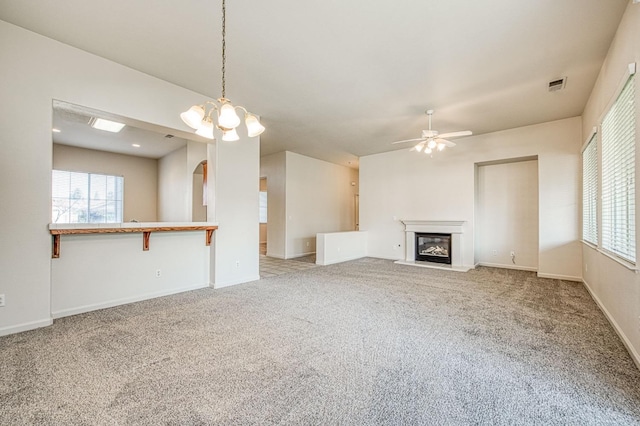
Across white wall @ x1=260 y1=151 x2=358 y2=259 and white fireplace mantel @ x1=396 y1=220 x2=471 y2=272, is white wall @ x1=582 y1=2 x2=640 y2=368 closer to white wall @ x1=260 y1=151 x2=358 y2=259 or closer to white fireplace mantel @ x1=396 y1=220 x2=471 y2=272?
white fireplace mantel @ x1=396 y1=220 x2=471 y2=272

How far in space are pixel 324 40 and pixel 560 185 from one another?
17.4 feet

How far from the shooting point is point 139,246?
3.93m

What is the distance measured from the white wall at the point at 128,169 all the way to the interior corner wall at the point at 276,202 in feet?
11.2

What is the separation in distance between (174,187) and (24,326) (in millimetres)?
4890

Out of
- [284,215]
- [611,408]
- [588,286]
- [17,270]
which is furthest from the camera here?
[284,215]

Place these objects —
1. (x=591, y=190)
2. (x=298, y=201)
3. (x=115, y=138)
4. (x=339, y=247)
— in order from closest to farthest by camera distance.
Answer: (x=591, y=190)
(x=115, y=138)
(x=339, y=247)
(x=298, y=201)

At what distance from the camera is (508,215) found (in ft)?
20.5

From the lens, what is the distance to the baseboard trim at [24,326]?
2.73 meters

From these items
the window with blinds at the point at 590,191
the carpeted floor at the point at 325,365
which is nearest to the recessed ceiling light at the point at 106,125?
the carpeted floor at the point at 325,365

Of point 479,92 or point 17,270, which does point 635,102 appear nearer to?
point 479,92

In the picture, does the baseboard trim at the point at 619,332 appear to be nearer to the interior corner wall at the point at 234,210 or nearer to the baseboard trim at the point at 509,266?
the baseboard trim at the point at 509,266

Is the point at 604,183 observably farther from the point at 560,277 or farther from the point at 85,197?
the point at 85,197

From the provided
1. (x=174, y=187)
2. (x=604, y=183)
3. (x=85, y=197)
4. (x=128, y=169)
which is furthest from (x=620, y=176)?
(x=85, y=197)

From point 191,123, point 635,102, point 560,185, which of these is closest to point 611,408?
point 635,102
